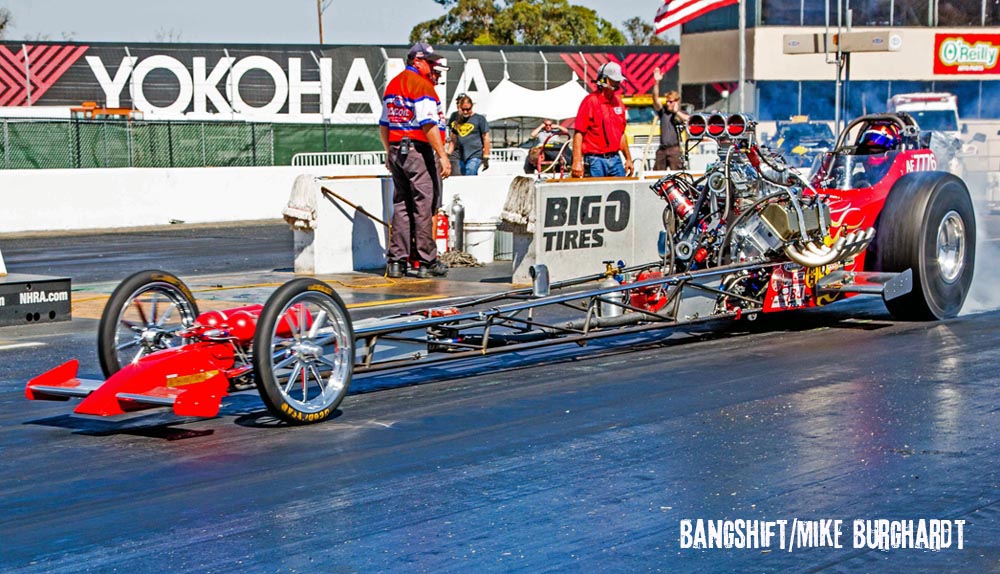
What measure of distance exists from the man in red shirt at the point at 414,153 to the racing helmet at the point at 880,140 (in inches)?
158

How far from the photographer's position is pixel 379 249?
48.4 feet

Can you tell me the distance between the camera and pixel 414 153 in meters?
13.2

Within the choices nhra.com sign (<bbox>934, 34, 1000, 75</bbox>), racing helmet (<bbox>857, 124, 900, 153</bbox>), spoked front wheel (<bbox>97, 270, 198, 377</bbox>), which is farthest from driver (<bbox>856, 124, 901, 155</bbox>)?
nhra.com sign (<bbox>934, 34, 1000, 75</bbox>)

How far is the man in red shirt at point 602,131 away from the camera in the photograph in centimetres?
1326

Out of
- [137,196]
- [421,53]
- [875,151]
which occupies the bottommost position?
[137,196]

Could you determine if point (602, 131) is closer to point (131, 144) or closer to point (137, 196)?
point (137, 196)

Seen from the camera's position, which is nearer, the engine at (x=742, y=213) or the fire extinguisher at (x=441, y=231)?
the engine at (x=742, y=213)

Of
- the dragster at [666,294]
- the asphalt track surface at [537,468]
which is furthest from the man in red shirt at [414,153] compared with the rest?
the asphalt track surface at [537,468]

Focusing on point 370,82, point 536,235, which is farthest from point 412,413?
point 370,82

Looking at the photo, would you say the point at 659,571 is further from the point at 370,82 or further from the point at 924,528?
the point at 370,82

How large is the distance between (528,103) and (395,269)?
84.0ft

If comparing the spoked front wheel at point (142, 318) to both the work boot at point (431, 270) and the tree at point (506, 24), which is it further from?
the tree at point (506, 24)

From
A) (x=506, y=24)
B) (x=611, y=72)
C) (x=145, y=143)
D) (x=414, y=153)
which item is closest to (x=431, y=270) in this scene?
(x=414, y=153)

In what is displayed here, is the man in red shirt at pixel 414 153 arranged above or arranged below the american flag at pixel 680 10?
below
